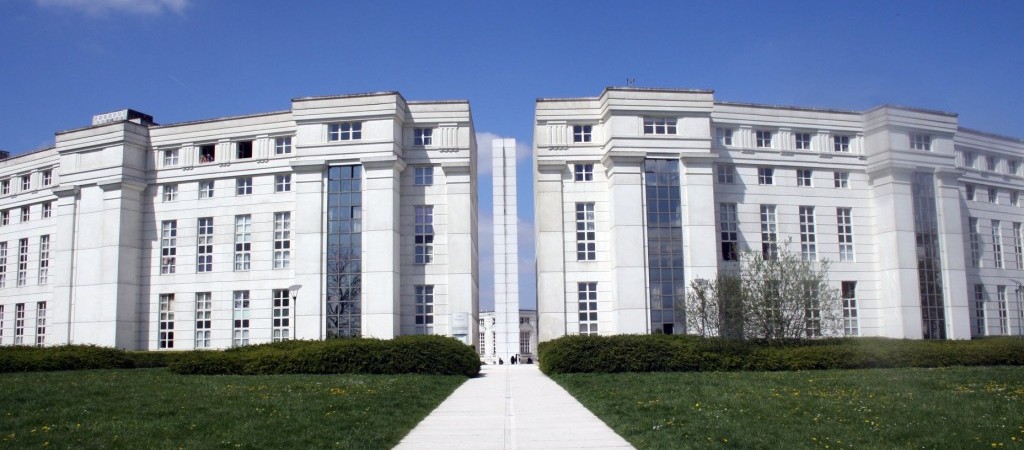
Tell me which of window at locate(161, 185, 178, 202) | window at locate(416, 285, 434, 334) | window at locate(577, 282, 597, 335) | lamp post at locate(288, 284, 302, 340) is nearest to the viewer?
lamp post at locate(288, 284, 302, 340)

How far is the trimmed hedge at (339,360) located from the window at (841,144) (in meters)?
27.9

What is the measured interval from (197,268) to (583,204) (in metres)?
22.3

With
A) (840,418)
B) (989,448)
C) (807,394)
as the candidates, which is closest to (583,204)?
(807,394)

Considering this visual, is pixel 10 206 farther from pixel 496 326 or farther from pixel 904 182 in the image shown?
pixel 904 182

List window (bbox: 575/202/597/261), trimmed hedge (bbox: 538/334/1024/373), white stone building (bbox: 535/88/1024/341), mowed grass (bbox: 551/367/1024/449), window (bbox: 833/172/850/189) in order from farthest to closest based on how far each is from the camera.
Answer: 1. window (bbox: 833/172/850/189)
2. window (bbox: 575/202/597/261)
3. white stone building (bbox: 535/88/1024/341)
4. trimmed hedge (bbox: 538/334/1024/373)
5. mowed grass (bbox: 551/367/1024/449)

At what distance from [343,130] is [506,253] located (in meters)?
11.1

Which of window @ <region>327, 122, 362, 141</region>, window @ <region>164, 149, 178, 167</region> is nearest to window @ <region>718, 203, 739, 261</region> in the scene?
window @ <region>327, 122, 362, 141</region>

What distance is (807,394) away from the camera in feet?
68.3

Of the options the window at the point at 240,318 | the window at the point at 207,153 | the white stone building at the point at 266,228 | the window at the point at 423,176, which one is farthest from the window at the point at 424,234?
the window at the point at 207,153

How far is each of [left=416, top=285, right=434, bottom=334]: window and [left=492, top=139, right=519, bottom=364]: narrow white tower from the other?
366cm

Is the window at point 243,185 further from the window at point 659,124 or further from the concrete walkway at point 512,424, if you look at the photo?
the concrete walkway at point 512,424

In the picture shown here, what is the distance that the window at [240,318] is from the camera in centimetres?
4748

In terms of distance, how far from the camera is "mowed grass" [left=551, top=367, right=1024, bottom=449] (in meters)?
14.0

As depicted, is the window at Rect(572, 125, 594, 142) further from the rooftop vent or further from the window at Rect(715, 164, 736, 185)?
the rooftop vent
